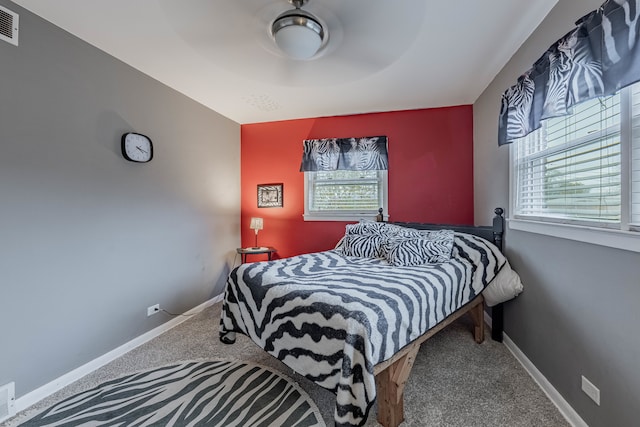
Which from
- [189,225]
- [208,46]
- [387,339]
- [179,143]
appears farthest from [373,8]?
[189,225]

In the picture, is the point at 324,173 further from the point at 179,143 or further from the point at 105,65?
the point at 105,65

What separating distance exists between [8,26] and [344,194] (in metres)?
3.11

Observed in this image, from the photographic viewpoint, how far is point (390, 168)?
347 cm

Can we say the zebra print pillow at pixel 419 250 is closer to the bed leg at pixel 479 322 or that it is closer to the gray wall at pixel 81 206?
the bed leg at pixel 479 322

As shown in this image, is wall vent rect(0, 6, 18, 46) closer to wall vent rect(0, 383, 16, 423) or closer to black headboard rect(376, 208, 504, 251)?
wall vent rect(0, 383, 16, 423)

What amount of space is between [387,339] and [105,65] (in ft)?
9.22

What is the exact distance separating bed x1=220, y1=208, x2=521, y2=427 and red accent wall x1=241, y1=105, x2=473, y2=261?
2.64ft

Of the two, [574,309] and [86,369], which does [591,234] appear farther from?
[86,369]

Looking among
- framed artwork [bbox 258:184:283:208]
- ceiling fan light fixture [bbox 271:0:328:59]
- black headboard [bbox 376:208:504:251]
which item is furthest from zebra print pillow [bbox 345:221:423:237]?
ceiling fan light fixture [bbox 271:0:328:59]

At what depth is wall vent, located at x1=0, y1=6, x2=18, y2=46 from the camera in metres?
1.59

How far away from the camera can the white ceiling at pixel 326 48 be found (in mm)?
1629

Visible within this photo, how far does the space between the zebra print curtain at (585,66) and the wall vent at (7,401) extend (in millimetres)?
3405

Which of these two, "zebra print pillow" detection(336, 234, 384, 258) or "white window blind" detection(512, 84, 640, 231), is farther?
"zebra print pillow" detection(336, 234, 384, 258)

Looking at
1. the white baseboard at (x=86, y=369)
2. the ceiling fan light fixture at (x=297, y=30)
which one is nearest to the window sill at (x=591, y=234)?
the ceiling fan light fixture at (x=297, y=30)
